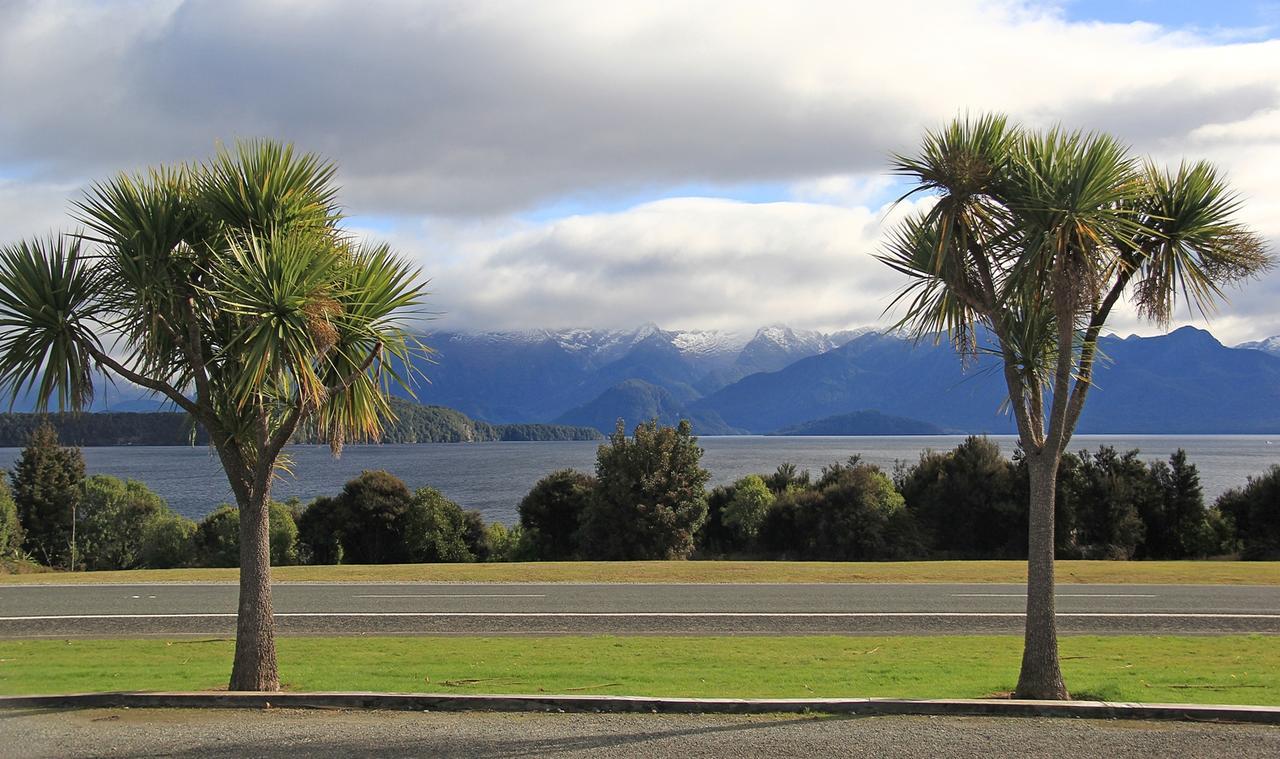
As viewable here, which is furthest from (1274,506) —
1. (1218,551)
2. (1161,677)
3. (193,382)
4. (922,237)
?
(193,382)

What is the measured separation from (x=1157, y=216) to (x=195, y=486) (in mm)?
130434

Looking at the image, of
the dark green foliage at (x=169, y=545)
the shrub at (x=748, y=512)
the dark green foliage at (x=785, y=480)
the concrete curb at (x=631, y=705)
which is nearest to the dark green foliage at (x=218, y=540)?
the dark green foliage at (x=169, y=545)

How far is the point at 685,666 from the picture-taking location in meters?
12.5

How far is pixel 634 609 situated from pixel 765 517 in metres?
30.4

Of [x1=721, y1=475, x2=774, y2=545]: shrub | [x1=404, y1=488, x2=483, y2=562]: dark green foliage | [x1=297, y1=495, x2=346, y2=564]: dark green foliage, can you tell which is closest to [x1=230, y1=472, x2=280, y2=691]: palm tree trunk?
[x1=404, y1=488, x2=483, y2=562]: dark green foliage

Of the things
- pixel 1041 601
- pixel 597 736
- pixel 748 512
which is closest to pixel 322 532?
pixel 748 512

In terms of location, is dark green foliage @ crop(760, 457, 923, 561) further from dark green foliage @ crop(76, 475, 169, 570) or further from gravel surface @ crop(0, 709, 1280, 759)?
dark green foliage @ crop(76, 475, 169, 570)

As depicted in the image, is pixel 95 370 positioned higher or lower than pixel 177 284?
lower

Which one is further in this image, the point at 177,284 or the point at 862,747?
the point at 177,284

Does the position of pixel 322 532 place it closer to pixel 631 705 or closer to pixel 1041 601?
pixel 631 705

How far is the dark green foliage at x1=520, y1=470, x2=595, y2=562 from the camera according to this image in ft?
150

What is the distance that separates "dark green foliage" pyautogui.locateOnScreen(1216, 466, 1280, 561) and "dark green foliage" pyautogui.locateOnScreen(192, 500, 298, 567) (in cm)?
4180

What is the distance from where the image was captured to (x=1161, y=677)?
37.3ft

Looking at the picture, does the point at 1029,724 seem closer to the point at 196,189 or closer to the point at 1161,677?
the point at 1161,677
